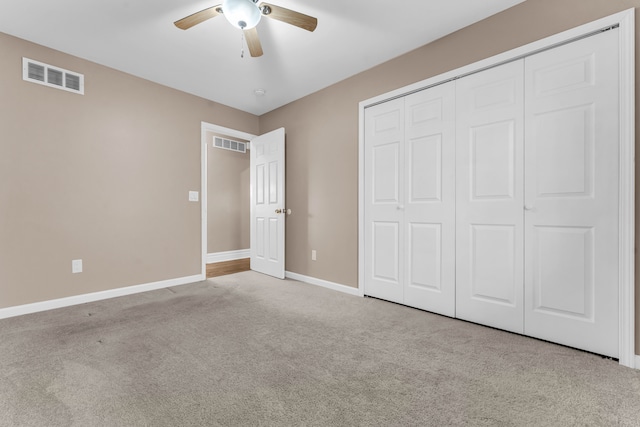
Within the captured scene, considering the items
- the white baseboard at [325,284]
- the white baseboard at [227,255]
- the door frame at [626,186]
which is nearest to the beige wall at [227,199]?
the white baseboard at [227,255]

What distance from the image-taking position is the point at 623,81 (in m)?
1.79

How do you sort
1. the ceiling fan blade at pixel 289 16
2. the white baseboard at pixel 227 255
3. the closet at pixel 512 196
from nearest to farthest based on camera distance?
the closet at pixel 512 196, the ceiling fan blade at pixel 289 16, the white baseboard at pixel 227 255

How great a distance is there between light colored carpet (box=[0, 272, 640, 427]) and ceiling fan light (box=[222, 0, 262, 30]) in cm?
223

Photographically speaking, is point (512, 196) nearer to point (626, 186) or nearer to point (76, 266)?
point (626, 186)

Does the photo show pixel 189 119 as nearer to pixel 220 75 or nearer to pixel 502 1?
pixel 220 75

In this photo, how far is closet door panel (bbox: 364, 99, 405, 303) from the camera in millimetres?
2971

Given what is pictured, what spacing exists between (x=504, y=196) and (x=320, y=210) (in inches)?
80.7

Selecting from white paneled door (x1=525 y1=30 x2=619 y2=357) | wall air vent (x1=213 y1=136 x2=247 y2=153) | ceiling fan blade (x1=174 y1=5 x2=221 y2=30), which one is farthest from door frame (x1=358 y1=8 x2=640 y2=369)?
wall air vent (x1=213 y1=136 x2=247 y2=153)

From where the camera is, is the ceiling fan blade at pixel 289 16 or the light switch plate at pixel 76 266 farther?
the light switch plate at pixel 76 266

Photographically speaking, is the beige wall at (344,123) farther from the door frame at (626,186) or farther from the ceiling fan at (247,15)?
the ceiling fan at (247,15)

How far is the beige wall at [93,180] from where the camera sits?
265cm

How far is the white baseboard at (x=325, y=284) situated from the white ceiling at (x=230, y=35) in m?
2.45

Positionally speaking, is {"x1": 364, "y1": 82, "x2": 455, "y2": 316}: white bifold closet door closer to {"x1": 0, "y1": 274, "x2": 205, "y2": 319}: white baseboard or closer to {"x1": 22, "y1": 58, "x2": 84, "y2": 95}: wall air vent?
{"x1": 0, "y1": 274, "x2": 205, "y2": 319}: white baseboard

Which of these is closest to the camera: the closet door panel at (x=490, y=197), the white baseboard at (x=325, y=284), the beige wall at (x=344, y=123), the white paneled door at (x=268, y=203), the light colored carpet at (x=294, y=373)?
the light colored carpet at (x=294, y=373)
